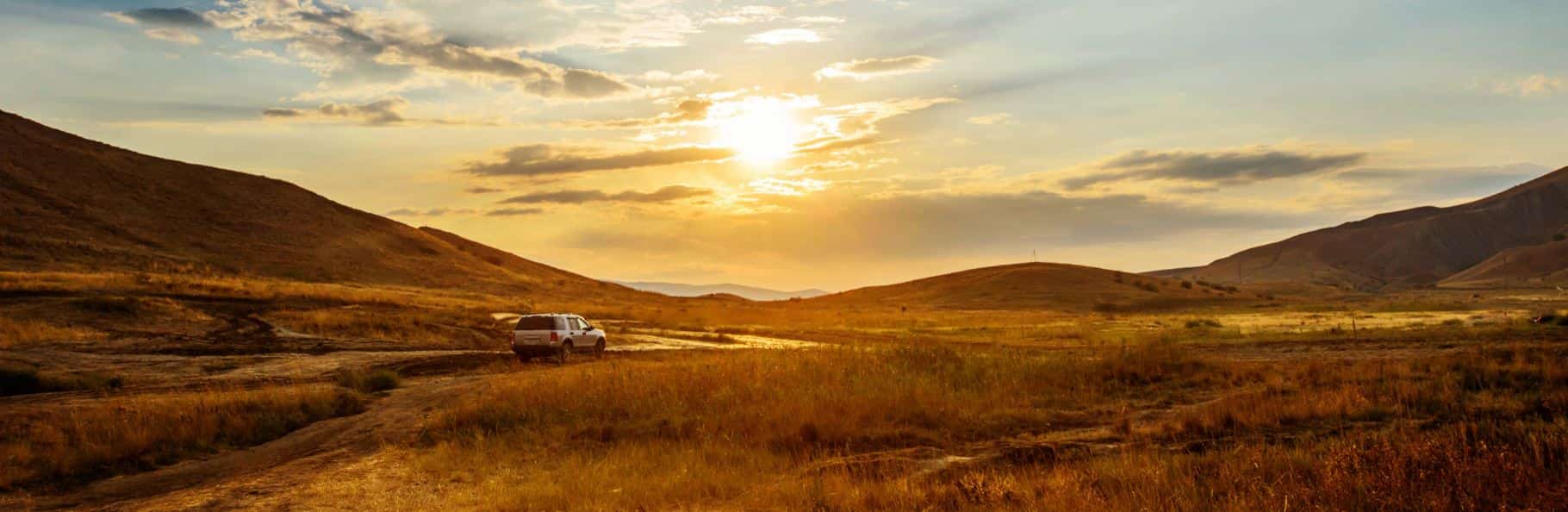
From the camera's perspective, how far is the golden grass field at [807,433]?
988cm

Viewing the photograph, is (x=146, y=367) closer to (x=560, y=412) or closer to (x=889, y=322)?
(x=560, y=412)

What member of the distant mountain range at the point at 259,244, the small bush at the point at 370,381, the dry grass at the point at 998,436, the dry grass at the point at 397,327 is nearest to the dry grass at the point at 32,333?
the dry grass at the point at 397,327

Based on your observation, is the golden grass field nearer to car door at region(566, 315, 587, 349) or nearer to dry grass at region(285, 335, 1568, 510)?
dry grass at region(285, 335, 1568, 510)

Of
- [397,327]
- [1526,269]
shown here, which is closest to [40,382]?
[397,327]

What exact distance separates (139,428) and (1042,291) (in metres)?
134

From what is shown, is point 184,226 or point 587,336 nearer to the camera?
point 587,336

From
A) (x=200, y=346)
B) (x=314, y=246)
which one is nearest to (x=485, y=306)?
(x=200, y=346)

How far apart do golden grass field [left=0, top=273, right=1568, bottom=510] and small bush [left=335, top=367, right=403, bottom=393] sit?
0.26 ft

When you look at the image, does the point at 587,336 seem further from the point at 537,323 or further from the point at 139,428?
the point at 139,428

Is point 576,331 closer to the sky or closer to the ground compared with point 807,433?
closer to the sky

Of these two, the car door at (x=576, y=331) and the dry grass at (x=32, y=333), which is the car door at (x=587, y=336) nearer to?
the car door at (x=576, y=331)

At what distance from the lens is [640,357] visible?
117 ft

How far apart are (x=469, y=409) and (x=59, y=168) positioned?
124 m

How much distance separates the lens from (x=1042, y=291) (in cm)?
14100
